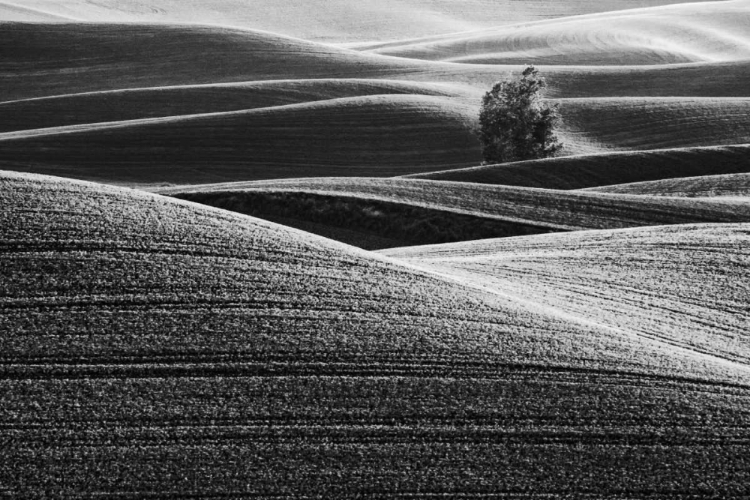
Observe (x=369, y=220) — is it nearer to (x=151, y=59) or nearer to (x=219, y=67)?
(x=219, y=67)

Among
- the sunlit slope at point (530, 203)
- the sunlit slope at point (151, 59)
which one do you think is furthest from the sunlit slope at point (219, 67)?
the sunlit slope at point (530, 203)

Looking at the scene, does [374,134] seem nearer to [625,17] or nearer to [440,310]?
[440,310]

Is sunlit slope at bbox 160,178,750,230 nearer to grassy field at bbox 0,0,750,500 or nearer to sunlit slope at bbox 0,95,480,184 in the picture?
grassy field at bbox 0,0,750,500

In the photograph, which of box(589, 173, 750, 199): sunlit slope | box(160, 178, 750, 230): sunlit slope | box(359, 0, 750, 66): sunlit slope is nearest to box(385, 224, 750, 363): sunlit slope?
box(160, 178, 750, 230): sunlit slope

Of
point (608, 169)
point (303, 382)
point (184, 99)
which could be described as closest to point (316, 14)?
point (184, 99)

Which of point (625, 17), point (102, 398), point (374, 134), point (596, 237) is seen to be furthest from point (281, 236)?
point (625, 17)

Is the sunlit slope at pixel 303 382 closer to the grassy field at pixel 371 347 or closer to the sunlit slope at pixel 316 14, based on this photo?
the grassy field at pixel 371 347
